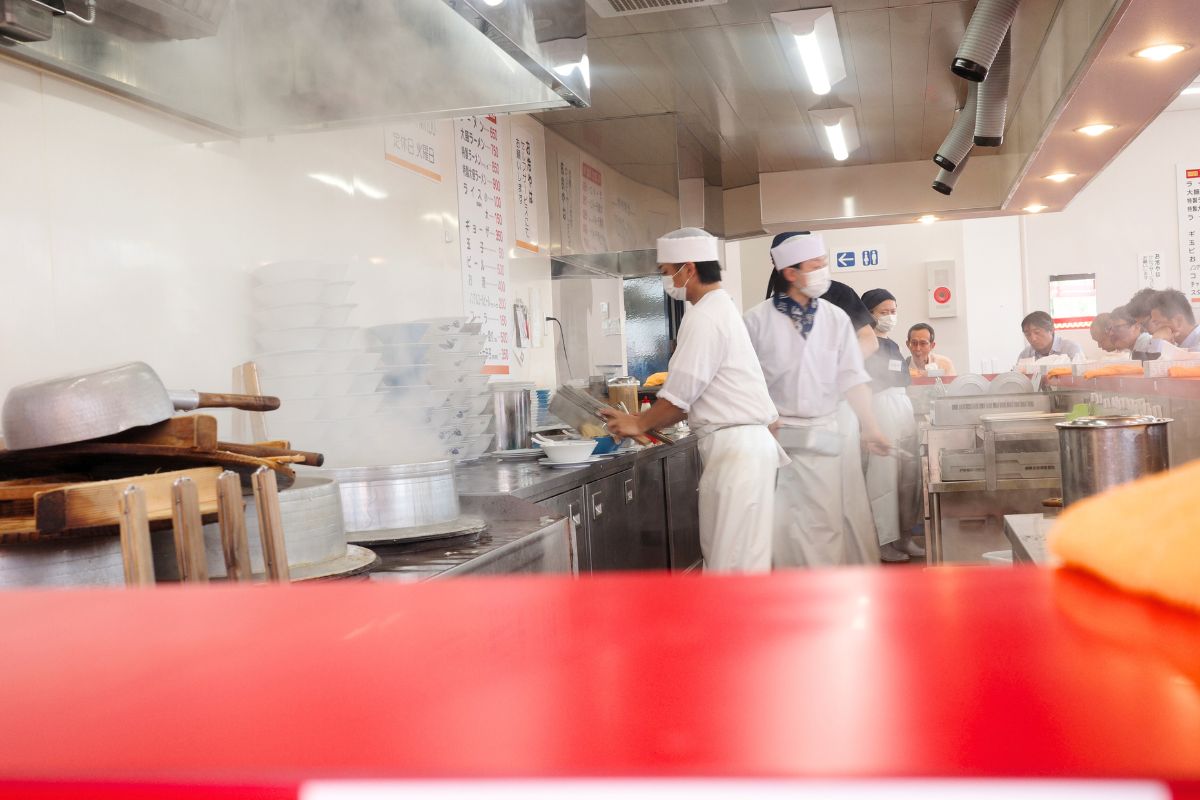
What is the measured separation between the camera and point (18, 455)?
4.96 feet

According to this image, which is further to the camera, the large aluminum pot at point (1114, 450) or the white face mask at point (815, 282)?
the white face mask at point (815, 282)

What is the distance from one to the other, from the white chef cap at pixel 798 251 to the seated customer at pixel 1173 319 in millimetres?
4203

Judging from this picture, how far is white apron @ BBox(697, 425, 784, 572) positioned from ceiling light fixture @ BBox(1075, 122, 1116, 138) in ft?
7.84

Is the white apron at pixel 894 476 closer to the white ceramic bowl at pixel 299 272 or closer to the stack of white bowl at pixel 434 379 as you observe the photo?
the stack of white bowl at pixel 434 379

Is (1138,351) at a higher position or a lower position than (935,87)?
lower

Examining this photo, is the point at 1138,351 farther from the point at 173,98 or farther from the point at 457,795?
the point at 457,795

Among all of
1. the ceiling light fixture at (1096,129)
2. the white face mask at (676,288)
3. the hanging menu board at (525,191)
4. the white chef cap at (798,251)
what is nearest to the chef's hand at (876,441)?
the white chef cap at (798,251)

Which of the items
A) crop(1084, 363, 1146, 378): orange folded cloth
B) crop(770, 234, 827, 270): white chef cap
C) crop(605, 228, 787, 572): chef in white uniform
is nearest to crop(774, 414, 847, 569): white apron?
crop(605, 228, 787, 572): chef in white uniform

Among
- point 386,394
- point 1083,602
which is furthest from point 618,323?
point 1083,602

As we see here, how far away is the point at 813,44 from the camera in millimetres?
4781

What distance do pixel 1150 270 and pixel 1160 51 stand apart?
7498mm

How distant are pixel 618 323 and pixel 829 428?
2798 mm

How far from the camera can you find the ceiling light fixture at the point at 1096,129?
479 cm

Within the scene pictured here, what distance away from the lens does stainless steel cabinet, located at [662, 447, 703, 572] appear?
4.98 metres
